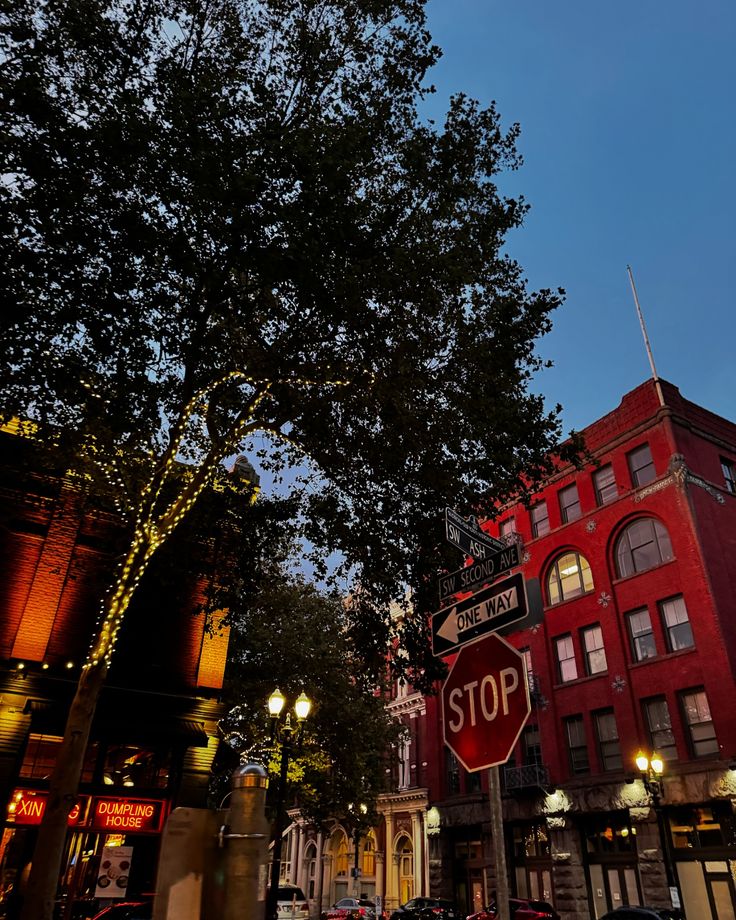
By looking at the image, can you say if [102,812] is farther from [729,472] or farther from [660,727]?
[729,472]

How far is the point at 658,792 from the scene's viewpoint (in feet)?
74.7

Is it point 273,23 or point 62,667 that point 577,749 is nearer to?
point 62,667

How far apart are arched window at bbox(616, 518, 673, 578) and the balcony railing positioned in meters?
9.50

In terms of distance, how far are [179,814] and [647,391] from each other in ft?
93.0

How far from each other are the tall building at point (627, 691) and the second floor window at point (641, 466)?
0.23 feet

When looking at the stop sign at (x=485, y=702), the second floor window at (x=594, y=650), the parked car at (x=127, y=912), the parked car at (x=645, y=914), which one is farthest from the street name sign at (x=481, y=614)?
the second floor window at (x=594, y=650)

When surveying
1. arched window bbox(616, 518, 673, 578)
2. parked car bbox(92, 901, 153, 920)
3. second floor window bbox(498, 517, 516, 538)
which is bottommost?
parked car bbox(92, 901, 153, 920)

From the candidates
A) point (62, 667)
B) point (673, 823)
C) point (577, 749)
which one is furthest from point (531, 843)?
point (62, 667)

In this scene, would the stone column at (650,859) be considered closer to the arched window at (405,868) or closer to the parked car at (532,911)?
the parked car at (532,911)

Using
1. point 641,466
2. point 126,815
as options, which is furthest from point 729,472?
point 126,815

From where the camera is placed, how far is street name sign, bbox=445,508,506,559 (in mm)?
Answer: 5750

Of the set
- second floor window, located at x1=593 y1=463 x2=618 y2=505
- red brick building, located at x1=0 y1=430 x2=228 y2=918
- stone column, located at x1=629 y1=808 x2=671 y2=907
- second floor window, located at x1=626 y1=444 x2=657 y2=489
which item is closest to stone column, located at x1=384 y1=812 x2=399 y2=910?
stone column, located at x1=629 y1=808 x2=671 y2=907

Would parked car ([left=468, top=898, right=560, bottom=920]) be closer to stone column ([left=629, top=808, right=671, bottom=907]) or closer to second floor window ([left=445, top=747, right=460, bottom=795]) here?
stone column ([left=629, top=808, right=671, bottom=907])

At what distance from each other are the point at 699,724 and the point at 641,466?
1085 cm
